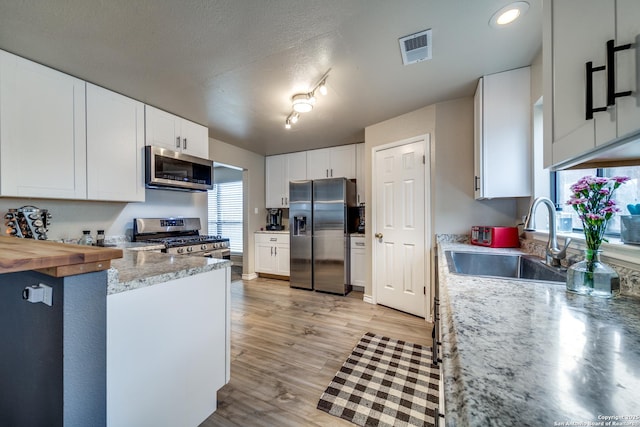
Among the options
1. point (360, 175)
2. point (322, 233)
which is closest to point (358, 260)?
point (322, 233)

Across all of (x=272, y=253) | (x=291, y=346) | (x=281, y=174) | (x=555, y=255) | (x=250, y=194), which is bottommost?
(x=291, y=346)

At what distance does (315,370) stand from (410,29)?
238 centimetres

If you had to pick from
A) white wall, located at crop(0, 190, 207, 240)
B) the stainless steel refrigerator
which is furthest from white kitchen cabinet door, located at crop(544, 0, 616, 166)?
white wall, located at crop(0, 190, 207, 240)

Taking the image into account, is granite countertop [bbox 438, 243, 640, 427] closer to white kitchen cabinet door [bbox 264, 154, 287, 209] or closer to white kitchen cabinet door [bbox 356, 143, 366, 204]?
white kitchen cabinet door [bbox 356, 143, 366, 204]

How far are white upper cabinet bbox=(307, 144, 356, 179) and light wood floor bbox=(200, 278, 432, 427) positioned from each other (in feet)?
6.27

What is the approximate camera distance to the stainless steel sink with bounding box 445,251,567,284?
150 centimetres

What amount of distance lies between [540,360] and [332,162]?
12.5 ft

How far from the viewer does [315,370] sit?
1.82 metres

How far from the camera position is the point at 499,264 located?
5.74ft

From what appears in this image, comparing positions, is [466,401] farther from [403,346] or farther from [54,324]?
[403,346]

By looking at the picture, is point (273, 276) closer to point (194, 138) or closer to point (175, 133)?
point (194, 138)

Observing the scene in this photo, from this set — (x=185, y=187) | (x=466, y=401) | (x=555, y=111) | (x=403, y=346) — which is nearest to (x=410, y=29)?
(x=555, y=111)

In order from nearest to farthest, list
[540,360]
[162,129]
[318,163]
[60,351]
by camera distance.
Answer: [540,360] < [60,351] < [162,129] < [318,163]

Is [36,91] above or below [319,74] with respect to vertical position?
below
